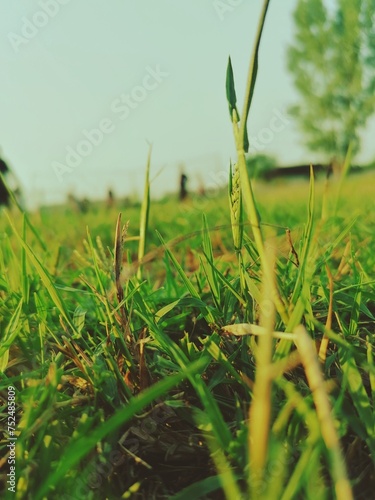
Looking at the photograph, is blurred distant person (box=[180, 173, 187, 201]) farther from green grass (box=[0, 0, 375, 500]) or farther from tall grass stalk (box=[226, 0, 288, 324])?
tall grass stalk (box=[226, 0, 288, 324])

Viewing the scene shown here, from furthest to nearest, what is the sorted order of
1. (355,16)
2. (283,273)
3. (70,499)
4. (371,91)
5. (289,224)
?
(371,91)
(355,16)
(289,224)
(283,273)
(70,499)

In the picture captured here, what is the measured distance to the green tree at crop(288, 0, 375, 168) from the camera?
70.3 feet

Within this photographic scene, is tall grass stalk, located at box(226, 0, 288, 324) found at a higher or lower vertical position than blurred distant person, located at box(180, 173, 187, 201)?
higher

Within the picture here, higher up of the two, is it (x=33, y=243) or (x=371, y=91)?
(x=371, y=91)

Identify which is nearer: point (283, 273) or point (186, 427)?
point (186, 427)

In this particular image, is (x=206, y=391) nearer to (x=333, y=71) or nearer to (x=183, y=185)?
(x=183, y=185)

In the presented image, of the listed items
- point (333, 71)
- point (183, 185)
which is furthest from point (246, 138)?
point (333, 71)

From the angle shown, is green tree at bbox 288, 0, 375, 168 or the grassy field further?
green tree at bbox 288, 0, 375, 168

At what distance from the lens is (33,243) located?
1998 mm

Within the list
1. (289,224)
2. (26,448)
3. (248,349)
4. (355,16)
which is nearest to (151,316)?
(248,349)

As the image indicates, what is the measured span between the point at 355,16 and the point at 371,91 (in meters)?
3.37

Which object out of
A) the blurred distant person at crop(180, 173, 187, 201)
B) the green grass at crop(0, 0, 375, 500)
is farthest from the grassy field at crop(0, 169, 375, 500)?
the blurred distant person at crop(180, 173, 187, 201)

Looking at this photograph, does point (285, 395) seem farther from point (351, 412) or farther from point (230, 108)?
point (230, 108)

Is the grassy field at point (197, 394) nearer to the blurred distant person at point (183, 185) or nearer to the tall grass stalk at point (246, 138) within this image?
the tall grass stalk at point (246, 138)
